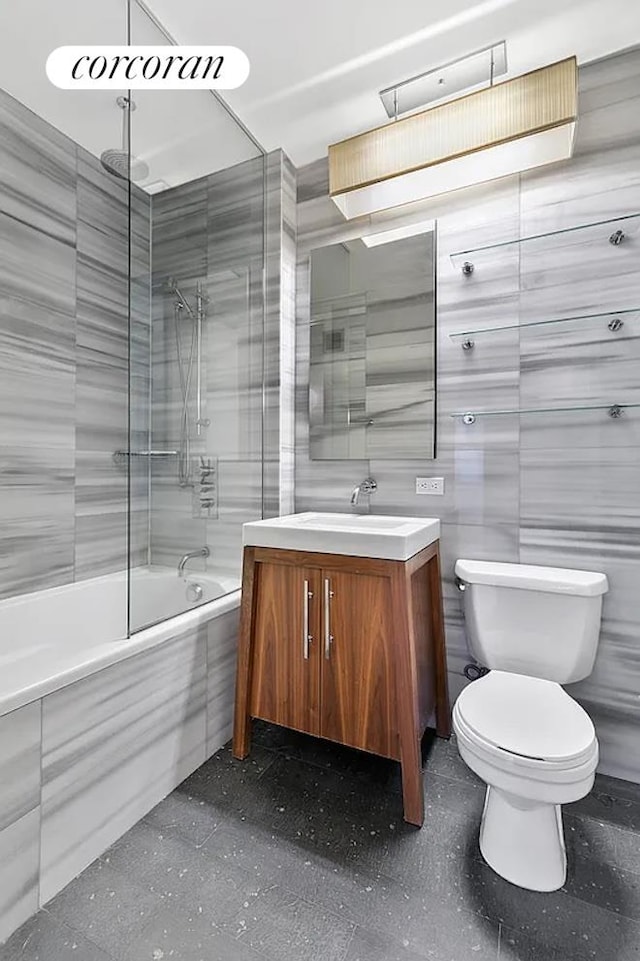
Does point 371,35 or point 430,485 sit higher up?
point 371,35

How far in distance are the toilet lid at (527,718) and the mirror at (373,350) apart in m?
0.95

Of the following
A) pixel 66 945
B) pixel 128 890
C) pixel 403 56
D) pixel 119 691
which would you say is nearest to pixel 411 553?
pixel 119 691

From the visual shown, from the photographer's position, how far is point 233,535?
2281 millimetres

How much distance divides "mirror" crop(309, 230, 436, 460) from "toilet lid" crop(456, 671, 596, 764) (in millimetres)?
954

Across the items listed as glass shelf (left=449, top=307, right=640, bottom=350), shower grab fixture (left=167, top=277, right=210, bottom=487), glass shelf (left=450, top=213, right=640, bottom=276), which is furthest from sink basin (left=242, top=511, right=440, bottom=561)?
glass shelf (left=450, top=213, right=640, bottom=276)

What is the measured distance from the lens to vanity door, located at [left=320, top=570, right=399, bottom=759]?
1528 mm

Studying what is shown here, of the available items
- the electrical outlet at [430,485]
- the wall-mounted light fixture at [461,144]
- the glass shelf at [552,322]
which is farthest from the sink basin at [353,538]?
the wall-mounted light fixture at [461,144]

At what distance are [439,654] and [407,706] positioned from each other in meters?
0.48

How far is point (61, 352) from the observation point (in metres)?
2.11

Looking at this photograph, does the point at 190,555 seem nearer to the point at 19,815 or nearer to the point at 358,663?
the point at 358,663

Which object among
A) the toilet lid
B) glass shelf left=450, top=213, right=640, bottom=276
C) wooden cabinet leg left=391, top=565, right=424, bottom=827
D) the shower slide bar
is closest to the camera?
the toilet lid

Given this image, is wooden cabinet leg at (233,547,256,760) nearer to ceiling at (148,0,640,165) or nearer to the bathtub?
the bathtub

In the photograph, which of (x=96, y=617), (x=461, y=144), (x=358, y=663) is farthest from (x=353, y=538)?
(x=461, y=144)

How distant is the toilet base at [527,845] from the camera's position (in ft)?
4.14
